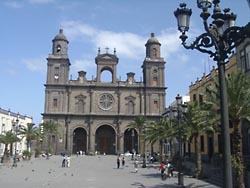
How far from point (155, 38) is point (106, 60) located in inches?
530

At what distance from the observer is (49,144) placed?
209 feet

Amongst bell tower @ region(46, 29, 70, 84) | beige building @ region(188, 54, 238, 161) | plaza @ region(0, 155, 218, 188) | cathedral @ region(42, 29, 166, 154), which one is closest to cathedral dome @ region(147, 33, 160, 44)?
cathedral @ region(42, 29, 166, 154)

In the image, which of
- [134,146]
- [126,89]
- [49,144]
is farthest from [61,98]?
[134,146]

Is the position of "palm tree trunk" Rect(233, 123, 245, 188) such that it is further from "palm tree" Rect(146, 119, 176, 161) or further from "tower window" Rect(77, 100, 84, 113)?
"tower window" Rect(77, 100, 84, 113)

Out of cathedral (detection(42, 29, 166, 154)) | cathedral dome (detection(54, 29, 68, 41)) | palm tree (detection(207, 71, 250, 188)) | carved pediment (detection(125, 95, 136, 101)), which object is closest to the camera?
palm tree (detection(207, 71, 250, 188))

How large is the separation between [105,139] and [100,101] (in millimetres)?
8936

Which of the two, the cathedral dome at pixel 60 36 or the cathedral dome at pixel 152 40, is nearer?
the cathedral dome at pixel 60 36

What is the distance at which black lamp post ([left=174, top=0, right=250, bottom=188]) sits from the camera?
6.55 meters

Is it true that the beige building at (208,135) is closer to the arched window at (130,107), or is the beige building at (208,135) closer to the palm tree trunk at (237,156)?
the palm tree trunk at (237,156)

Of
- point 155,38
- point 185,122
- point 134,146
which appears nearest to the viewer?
point 185,122

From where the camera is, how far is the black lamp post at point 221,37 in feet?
21.5

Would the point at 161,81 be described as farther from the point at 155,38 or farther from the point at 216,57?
the point at 216,57

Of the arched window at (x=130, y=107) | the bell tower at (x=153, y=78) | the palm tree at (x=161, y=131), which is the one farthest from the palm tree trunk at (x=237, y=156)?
the arched window at (x=130, y=107)

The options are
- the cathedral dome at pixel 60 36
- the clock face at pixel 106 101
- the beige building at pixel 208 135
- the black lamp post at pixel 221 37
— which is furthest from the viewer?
the cathedral dome at pixel 60 36
